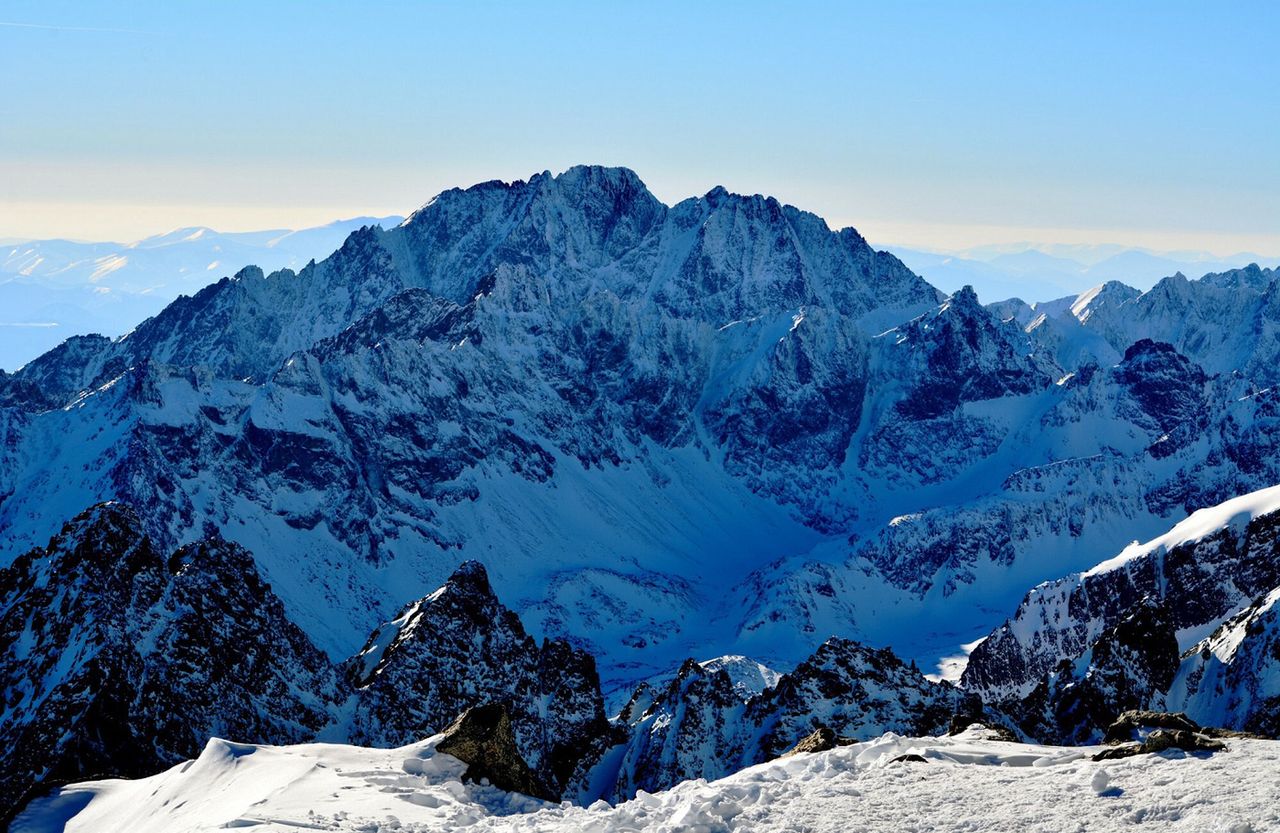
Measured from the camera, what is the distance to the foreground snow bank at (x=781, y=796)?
4578 centimetres

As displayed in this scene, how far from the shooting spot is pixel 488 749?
200 ft

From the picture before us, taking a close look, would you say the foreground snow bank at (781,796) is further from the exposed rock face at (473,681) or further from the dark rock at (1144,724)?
the exposed rock face at (473,681)

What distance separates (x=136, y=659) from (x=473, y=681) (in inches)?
1182

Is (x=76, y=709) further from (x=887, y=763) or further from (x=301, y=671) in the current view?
(x=887, y=763)

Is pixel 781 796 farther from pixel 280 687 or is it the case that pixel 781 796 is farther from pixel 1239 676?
pixel 1239 676

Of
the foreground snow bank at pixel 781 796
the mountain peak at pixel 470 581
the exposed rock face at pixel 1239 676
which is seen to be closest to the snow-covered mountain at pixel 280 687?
the mountain peak at pixel 470 581

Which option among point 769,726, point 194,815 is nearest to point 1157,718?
point 194,815

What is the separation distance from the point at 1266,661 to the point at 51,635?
97535 millimetres

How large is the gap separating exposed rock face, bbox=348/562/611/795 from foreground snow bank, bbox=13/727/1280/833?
5860 cm

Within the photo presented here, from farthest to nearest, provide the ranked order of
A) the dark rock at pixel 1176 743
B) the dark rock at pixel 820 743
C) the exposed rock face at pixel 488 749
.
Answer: the dark rock at pixel 820 743 → the exposed rock face at pixel 488 749 → the dark rock at pixel 1176 743

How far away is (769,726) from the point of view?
118312 millimetres

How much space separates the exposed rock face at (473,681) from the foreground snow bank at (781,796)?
192 ft

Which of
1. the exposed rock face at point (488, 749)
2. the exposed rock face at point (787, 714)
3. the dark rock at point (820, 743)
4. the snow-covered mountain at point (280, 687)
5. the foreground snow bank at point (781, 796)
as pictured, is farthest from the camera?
the exposed rock face at point (787, 714)

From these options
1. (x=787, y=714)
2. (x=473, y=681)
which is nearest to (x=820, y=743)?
(x=787, y=714)
